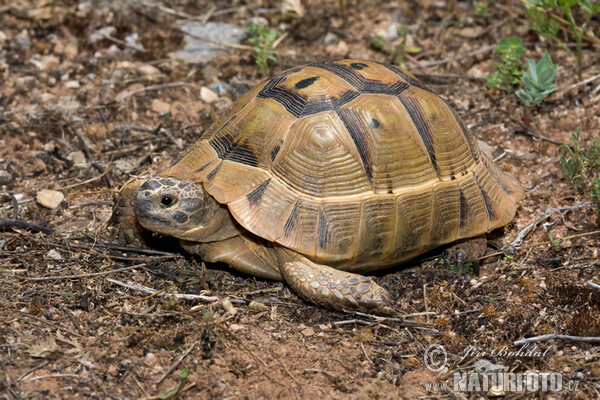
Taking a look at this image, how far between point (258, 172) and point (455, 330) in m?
1.48

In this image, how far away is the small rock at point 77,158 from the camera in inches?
194

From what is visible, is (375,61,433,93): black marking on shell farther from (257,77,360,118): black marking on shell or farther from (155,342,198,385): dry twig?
(155,342,198,385): dry twig

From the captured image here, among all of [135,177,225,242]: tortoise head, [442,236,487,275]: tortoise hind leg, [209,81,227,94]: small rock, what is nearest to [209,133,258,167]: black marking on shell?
[135,177,225,242]: tortoise head

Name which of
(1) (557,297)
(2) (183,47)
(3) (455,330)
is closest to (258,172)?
(3) (455,330)

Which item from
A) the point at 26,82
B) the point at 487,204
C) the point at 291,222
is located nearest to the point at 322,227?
the point at 291,222

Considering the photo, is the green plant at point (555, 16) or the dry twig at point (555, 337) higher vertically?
the green plant at point (555, 16)

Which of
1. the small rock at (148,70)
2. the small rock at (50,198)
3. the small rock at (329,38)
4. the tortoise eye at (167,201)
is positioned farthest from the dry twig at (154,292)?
the small rock at (329,38)

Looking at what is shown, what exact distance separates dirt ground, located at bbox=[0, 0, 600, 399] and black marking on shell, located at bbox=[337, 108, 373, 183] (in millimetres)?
844

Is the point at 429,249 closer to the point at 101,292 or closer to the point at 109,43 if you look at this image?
the point at 101,292

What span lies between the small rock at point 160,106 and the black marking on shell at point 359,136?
2355 millimetres

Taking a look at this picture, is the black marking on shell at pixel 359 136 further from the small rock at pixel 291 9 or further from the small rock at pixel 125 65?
the small rock at pixel 291 9

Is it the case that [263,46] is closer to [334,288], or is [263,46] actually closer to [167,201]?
[167,201]

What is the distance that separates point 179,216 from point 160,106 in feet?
7.25

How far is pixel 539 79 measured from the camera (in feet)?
17.0
